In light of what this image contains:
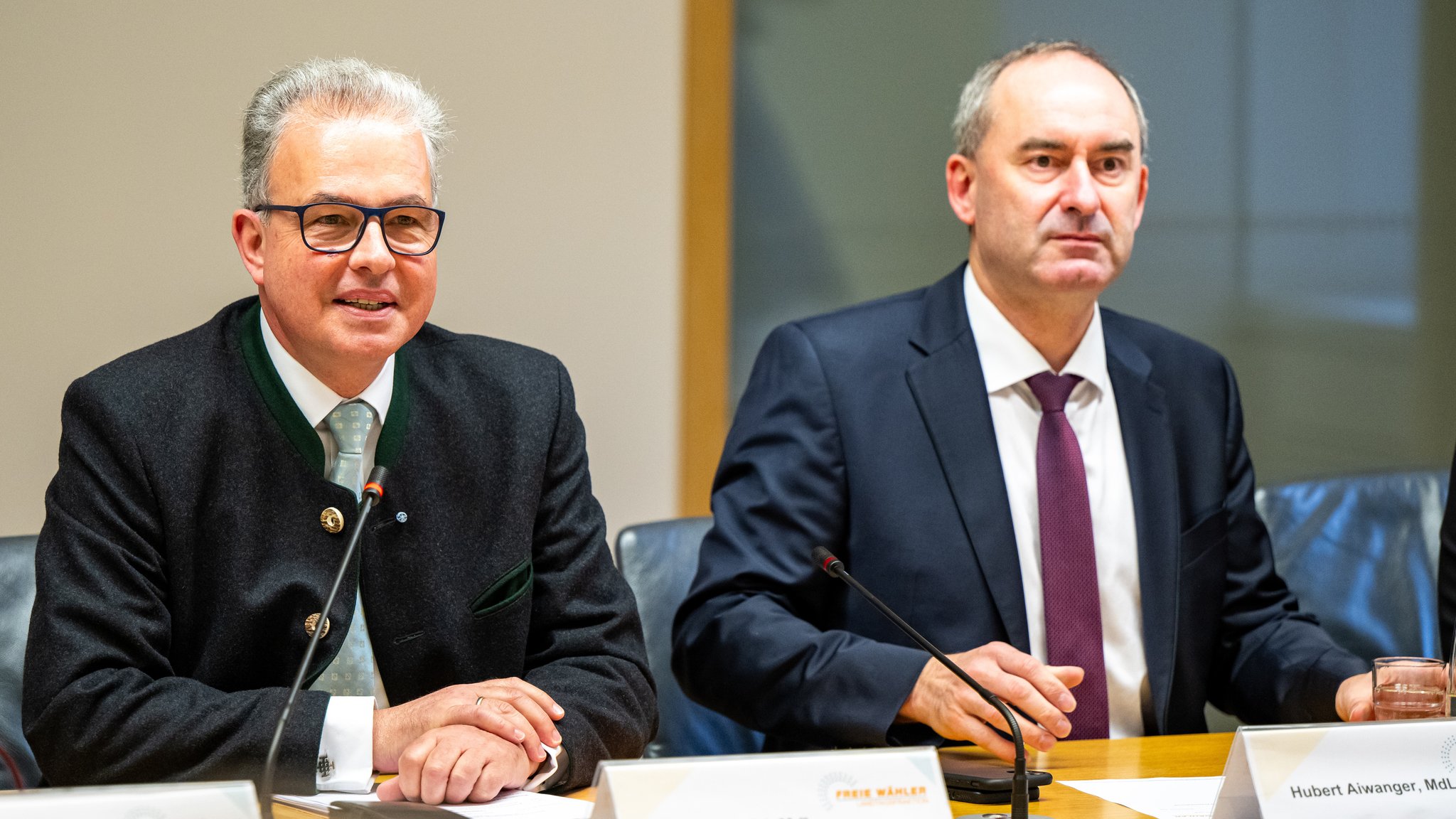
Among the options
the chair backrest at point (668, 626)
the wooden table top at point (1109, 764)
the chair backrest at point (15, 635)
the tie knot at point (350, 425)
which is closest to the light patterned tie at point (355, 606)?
the tie knot at point (350, 425)

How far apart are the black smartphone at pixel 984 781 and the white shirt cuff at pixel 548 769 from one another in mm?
361

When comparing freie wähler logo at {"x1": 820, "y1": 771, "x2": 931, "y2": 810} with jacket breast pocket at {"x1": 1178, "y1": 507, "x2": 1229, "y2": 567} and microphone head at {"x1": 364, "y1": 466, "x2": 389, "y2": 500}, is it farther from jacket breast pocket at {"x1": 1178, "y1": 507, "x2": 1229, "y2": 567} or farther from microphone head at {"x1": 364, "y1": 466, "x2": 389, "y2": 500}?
jacket breast pocket at {"x1": 1178, "y1": 507, "x2": 1229, "y2": 567}

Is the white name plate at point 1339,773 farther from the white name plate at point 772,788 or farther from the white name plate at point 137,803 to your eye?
the white name plate at point 137,803

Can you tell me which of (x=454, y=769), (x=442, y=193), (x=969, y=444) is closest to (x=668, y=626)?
(x=969, y=444)

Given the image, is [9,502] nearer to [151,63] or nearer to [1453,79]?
[151,63]

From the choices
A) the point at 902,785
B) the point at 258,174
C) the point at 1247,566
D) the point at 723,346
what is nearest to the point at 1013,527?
the point at 1247,566

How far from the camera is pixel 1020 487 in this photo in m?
1.96

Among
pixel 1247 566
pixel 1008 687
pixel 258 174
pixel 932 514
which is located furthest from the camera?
pixel 1247 566

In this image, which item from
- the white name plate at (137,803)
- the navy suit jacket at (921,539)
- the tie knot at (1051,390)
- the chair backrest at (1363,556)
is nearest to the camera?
the white name plate at (137,803)

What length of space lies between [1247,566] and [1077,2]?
5.20 feet

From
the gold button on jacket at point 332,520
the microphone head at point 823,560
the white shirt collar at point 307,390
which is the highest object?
the white shirt collar at point 307,390

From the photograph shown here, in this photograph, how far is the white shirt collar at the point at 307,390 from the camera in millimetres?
1598

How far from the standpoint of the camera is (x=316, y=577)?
5.03 feet

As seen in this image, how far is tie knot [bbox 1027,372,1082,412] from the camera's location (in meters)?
2.00
